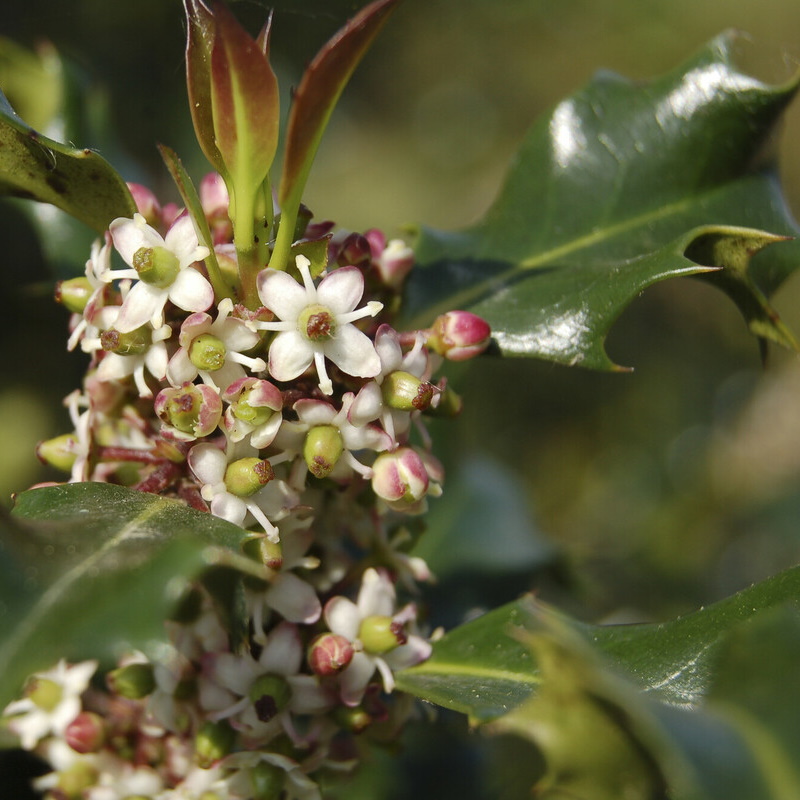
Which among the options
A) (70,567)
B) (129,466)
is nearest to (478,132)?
(129,466)

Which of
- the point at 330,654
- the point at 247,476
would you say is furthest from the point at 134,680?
the point at 247,476

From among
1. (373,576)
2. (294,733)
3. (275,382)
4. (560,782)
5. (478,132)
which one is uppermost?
(275,382)

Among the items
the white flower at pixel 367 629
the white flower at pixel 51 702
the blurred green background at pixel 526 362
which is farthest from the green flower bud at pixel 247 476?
the blurred green background at pixel 526 362

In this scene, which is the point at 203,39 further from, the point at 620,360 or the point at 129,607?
the point at 620,360

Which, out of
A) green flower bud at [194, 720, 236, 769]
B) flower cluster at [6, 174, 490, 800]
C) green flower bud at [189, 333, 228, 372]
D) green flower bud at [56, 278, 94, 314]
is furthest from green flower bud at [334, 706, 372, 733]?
green flower bud at [56, 278, 94, 314]

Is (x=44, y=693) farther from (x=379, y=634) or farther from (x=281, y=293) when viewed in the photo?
(x=281, y=293)

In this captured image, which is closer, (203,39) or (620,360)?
(203,39)

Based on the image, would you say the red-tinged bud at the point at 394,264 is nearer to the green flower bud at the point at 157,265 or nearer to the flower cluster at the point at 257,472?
the flower cluster at the point at 257,472

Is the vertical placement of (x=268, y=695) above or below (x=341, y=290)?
below
